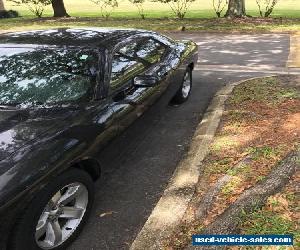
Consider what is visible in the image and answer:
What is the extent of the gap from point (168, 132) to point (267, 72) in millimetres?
4055

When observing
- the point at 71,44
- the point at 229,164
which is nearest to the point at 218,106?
the point at 229,164

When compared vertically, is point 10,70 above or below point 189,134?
above

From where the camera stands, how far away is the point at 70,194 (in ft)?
11.0

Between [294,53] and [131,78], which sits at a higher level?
[131,78]

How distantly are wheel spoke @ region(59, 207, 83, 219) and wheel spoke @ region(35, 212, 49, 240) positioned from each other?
196 millimetres

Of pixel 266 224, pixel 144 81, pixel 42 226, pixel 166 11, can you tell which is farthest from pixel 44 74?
pixel 166 11

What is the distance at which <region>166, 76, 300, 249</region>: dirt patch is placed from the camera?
347 cm

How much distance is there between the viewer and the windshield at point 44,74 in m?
3.88

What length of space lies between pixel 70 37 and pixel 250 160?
2.36 metres

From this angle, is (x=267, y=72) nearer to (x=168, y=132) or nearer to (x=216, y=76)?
(x=216, y=76)

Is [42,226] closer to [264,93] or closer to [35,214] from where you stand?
[35,214]

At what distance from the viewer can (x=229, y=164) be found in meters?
4.52

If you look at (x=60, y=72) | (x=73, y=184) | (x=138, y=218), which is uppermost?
(x=60, y=72)

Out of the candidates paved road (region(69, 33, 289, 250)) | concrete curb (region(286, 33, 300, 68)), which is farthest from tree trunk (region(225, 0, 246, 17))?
paved road (region(69, 33, 289, 250))
